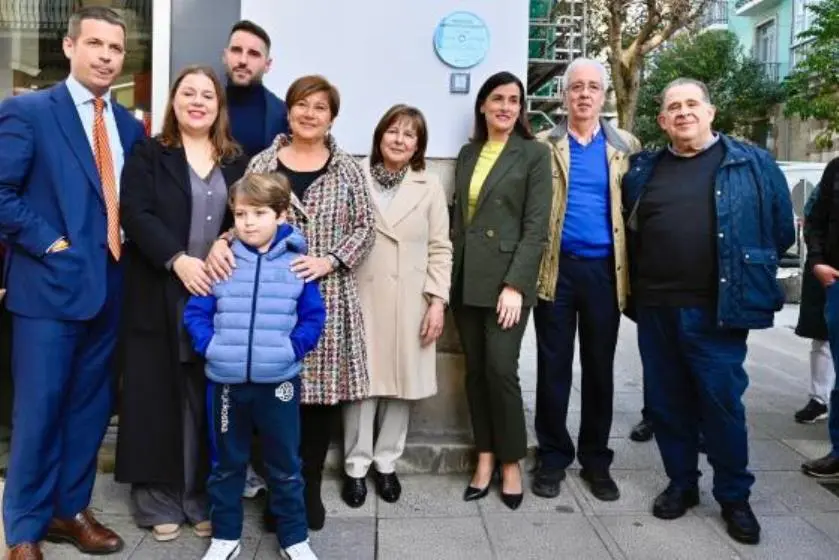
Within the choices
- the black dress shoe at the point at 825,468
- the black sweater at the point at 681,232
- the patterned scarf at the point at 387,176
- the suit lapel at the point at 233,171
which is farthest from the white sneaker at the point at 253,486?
the black dress shoe at the point at 825,468

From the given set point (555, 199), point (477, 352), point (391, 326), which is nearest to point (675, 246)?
point (555, 199)

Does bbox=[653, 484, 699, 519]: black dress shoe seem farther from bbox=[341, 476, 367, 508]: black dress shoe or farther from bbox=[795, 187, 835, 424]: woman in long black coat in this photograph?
bbox=[795, 187, 835, 424]: woman in long black coat

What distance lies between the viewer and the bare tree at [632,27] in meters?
17.5

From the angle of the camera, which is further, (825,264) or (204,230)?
(825,264)

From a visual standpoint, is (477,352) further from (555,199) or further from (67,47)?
(67,47)

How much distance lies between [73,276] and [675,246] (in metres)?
2.59

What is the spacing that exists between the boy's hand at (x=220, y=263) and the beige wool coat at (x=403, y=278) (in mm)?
871

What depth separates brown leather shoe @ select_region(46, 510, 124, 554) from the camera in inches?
137

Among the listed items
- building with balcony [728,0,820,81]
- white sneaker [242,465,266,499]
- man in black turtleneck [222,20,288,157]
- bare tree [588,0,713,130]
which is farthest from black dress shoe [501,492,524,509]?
building with balcony [728,0,820,81]

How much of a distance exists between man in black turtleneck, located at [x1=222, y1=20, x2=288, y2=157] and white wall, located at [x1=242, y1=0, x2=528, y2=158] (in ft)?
1.45

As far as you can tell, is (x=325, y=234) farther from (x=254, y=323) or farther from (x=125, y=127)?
(x=125, y=127)

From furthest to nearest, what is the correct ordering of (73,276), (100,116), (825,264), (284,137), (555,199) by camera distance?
(825,264) < (555,199) < (284,137) < (100,116) < (73,276)

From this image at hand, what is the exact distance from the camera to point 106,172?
11.3ft

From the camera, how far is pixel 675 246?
12.4 ft
